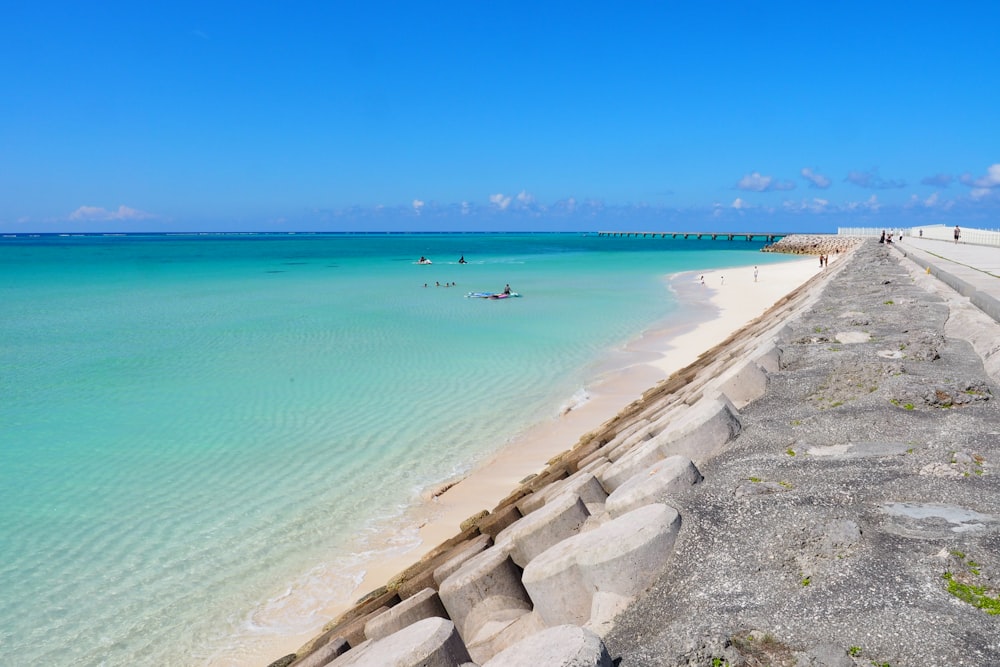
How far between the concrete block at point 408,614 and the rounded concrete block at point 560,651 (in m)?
1.74

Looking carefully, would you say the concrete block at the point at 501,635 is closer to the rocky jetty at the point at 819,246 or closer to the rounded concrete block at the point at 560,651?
the rounded concrete block at the point at 560,651

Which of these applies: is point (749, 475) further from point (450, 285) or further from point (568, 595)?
point (450, 285)

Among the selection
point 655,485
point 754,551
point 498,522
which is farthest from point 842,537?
point 498,522

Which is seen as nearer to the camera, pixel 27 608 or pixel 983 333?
pixel 27 608

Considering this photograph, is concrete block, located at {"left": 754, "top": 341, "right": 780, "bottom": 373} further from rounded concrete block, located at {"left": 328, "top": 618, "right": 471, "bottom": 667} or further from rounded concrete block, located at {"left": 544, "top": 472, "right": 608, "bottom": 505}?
rounded concrete block, located at {"left": 328, "top": 618, "right": 471, "bottom": 667}

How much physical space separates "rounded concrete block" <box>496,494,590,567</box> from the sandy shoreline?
3204 mm

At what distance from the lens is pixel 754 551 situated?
11.3ft

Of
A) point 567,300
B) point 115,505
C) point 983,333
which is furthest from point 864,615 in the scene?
point 567,300

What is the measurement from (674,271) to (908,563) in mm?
58097

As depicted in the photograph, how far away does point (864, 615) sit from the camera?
2.83 m

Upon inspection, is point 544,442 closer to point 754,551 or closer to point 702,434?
point 702,434

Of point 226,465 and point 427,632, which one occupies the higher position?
point 427,632

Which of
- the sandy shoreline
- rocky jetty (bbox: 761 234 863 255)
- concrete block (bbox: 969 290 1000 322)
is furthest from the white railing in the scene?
concrete block (bbox: 969 290 1000 322)

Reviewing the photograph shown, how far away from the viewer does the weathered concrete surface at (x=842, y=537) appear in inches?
107
